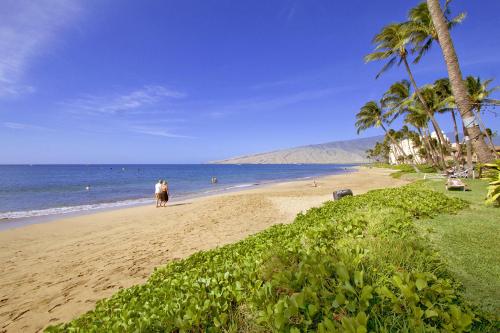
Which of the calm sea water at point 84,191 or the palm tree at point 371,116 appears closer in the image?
the calm sea water at point 84,191

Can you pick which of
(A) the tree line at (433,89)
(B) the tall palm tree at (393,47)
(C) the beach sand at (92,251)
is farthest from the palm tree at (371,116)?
(C) the beach sand at (92,251)

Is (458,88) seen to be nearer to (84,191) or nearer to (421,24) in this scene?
(421,24)

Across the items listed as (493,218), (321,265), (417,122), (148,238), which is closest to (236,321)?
(321,265)

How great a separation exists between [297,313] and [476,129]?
11874mm

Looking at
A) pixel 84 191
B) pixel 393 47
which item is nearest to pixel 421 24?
pixel 393 47

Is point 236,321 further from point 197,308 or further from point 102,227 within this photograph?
point 102,227

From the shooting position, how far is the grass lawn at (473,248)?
2818 mm

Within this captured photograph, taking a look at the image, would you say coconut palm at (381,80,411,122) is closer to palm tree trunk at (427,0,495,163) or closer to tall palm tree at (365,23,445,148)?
tall palm tree at (365,23,445,148)

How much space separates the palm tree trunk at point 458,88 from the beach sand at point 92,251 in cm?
832

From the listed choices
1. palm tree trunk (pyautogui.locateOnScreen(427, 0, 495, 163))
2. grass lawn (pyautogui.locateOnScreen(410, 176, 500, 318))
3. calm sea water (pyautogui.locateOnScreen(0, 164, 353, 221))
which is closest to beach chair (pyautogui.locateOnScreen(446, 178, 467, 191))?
palm tree trunk (pyautogui.locateOnScreen(427, 0, 495, 163))

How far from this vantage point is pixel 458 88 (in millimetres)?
10453

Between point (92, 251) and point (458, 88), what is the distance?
15239 mm

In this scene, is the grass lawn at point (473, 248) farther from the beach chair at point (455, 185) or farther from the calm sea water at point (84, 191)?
the calm sea water at point (84, 191)

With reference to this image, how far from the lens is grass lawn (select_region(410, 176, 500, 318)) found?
2.82 m
